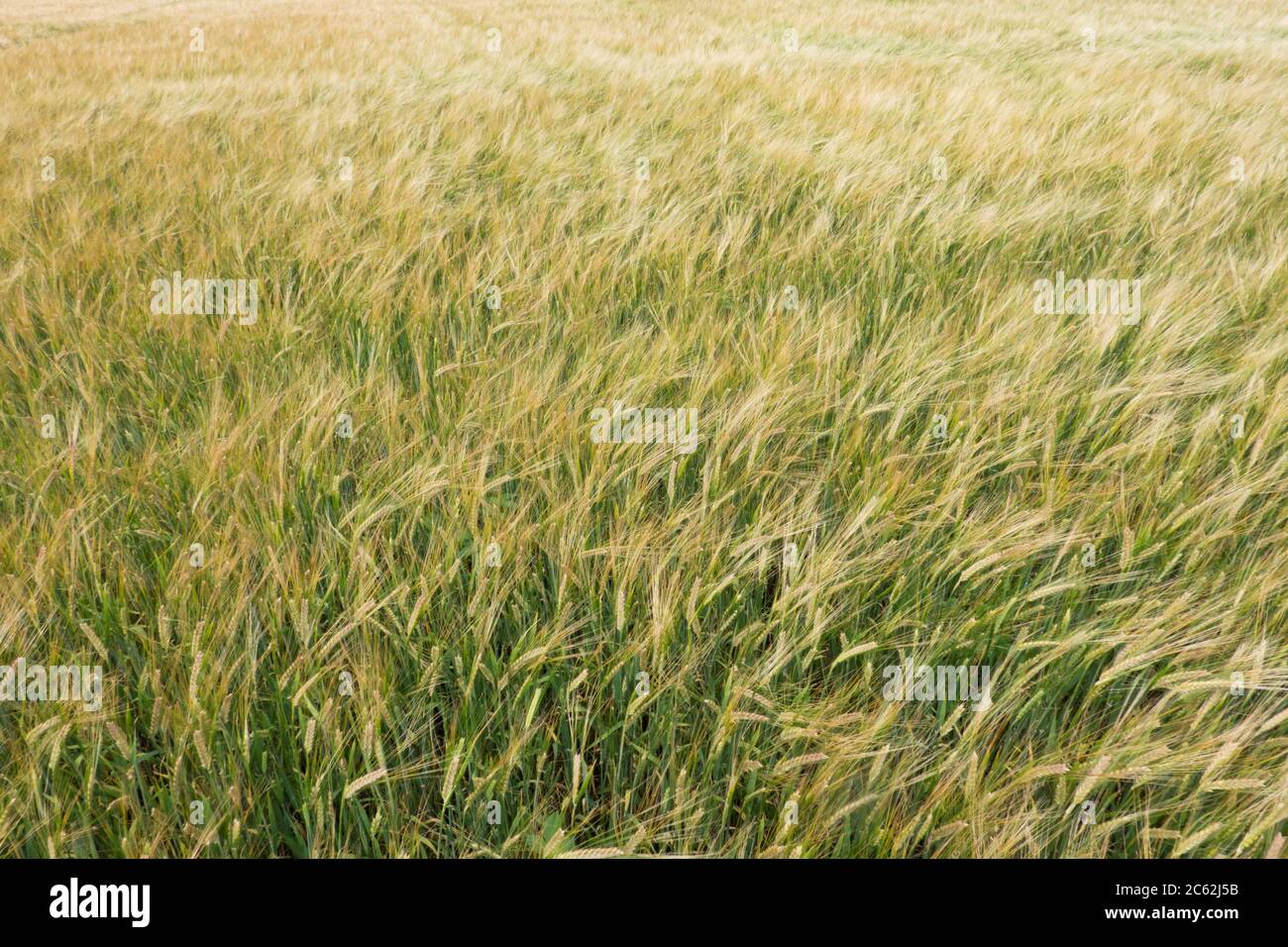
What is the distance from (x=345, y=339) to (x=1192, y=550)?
1425 millimetres

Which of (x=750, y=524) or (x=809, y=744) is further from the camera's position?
(x=750, y=524)

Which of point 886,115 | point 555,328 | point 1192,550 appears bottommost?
point 1192,550

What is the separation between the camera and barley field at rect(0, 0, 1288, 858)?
785 millimetres

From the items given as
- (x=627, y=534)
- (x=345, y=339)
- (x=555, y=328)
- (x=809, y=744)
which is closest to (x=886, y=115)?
(x=555, y=328)

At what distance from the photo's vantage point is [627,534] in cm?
102

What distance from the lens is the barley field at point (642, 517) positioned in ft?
2.58

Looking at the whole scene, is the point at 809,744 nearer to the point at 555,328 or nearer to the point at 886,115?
the point at 555,328

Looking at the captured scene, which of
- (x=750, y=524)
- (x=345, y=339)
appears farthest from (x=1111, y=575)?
(x=345, y=339)

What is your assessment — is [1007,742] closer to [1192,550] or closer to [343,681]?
[1192,550]

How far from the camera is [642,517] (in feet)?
3.53
